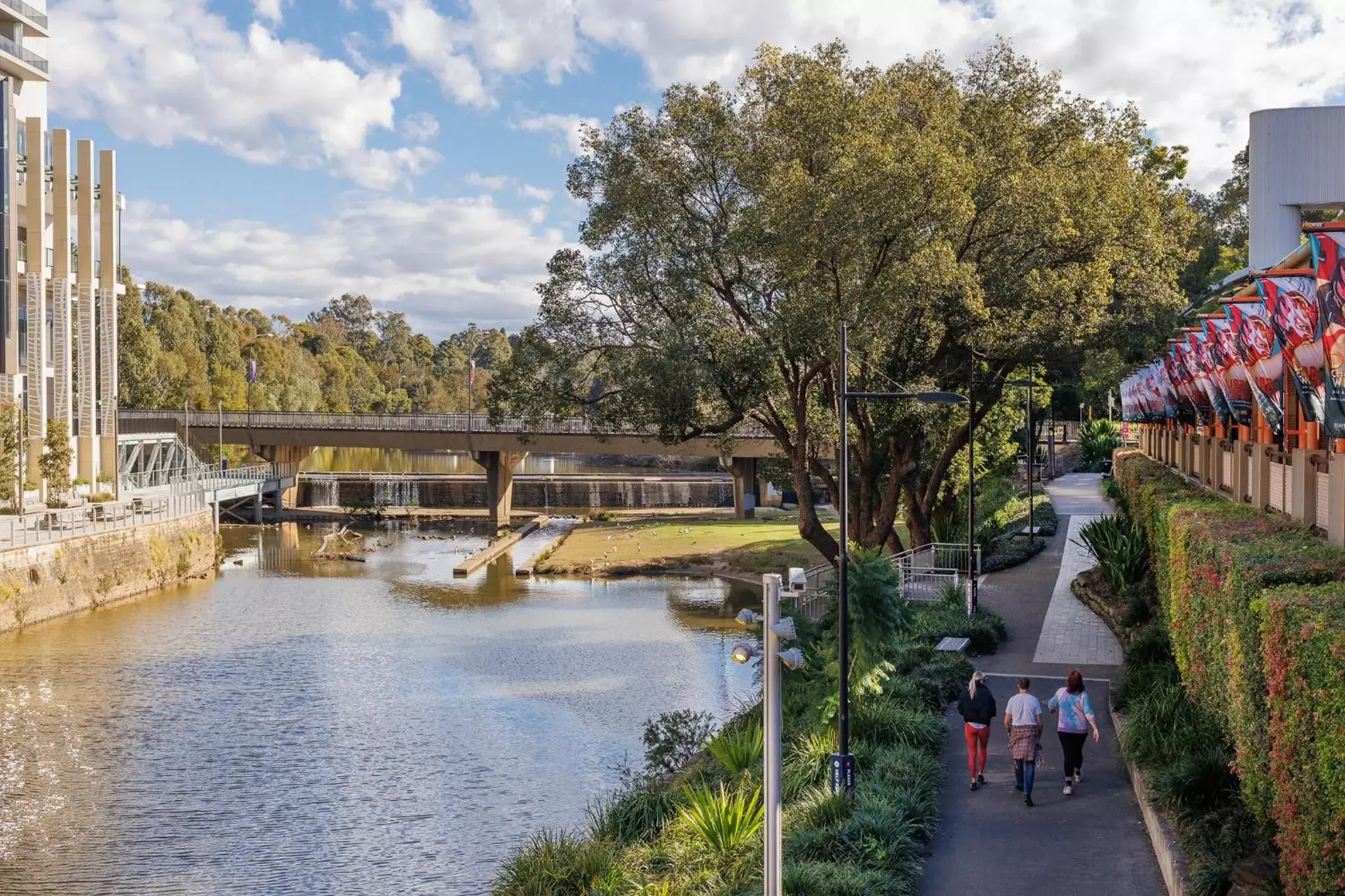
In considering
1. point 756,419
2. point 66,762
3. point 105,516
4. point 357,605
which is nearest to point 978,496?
point 756,419

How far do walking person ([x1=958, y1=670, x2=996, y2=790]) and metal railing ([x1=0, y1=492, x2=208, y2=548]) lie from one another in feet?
103

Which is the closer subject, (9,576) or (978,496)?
(9,576)

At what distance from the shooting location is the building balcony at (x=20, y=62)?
48.8 metres

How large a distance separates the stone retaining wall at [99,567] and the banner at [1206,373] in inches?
1236

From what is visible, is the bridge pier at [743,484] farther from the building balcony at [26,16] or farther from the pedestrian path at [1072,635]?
the building balcony at [26,16]

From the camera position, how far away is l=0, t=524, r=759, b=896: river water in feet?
62.2

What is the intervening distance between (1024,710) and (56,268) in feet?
164

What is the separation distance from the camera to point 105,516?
45656mm

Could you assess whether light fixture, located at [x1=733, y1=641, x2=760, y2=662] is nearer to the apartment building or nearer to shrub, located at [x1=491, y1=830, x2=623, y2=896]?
shrub, located at [x1=491, y1=830, x2=623, y2=896]

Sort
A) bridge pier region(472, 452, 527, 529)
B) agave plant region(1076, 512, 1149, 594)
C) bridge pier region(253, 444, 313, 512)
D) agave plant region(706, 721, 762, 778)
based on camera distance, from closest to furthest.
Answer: agave plant region(706, 721, 762, 778)
agave plant region(1076, 512, 1149, 594)
bridge pier region(472, 452, 527, 529)
bridge pier region(253, 444, 313, 512)

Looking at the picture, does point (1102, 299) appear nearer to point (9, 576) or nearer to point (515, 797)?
point (515, 797)

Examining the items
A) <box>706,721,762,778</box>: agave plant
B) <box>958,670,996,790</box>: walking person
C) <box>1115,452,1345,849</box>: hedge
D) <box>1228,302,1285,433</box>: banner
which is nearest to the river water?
<box>706,721,762,778</box>: agave plant

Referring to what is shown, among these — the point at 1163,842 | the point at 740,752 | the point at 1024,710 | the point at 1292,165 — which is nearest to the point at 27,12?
the point at 1292,165

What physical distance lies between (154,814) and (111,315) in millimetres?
42320
